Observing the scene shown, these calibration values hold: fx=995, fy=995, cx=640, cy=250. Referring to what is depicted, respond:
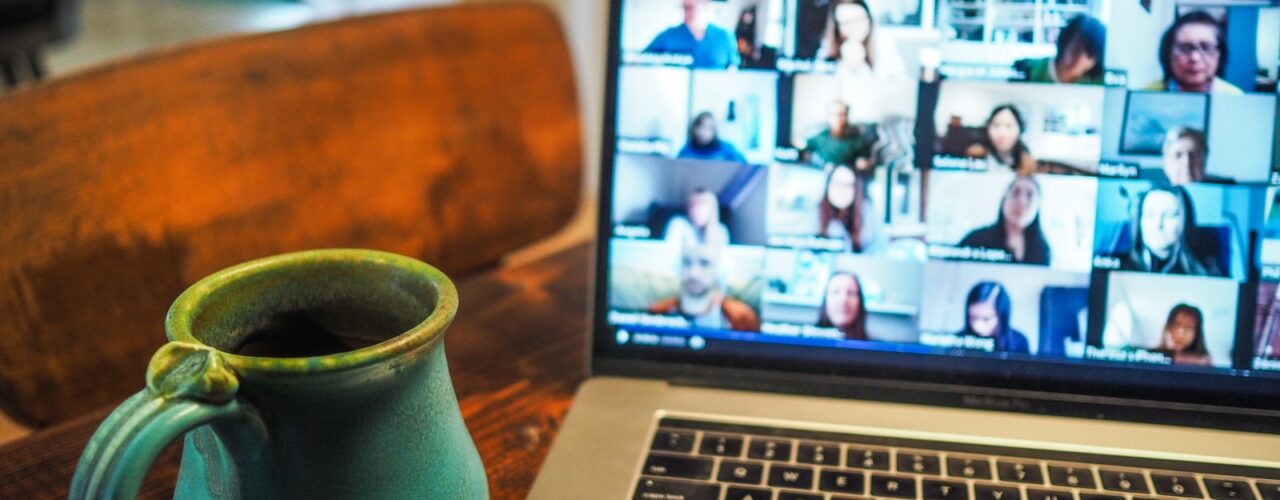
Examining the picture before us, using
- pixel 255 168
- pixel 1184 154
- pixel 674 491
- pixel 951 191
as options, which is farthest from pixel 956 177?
pixel 255 168

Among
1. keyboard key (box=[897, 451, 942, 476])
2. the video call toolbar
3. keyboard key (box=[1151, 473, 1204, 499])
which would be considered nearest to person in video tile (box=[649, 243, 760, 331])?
the video call toolbar

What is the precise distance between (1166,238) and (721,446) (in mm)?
249

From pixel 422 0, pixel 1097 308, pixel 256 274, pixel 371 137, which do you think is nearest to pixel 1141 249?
pixel 1097 308

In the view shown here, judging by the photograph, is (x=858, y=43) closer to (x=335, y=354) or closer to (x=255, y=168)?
(x=335, y=354)

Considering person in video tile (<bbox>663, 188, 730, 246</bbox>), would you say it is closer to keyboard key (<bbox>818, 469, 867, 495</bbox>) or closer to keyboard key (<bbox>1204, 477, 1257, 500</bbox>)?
A: keyboard key (<bbox>818, 469, 867, 495</bbox>)

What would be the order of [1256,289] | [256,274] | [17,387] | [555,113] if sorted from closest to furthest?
[256,274], [1256,289], [17,387], [555,113]

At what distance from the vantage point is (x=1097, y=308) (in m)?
0.51

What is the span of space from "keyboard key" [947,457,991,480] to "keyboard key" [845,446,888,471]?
0.10 ft

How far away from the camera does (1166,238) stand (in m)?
0.50

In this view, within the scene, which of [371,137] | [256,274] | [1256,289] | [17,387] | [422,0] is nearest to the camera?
[256,274]

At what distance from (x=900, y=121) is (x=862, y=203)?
0.15ft

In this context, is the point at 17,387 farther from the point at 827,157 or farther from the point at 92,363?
the point at 827,157

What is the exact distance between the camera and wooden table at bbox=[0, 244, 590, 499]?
0.51 m

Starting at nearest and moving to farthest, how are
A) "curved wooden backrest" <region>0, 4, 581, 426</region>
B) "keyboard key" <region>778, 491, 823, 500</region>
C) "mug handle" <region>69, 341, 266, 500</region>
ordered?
"mug handle" <region>69, 341, 266, 500</region>
"keyboard key" <region>778, 491, 823, 500</region>
"curved wooden backrest" <region>0, 4, 581, 426</region>
